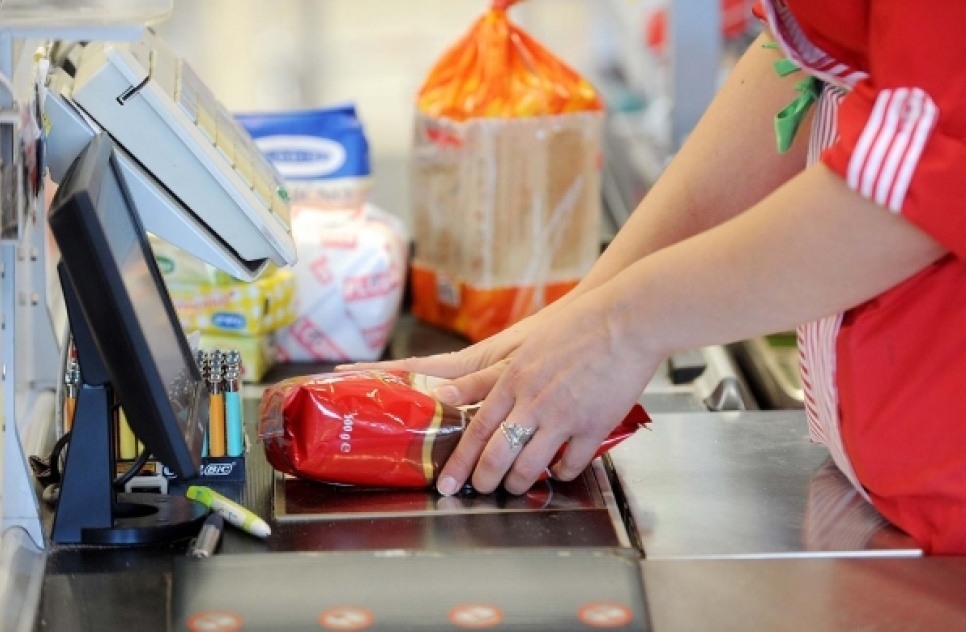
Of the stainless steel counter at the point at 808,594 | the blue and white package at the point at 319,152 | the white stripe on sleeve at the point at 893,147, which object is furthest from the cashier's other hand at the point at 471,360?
the blue and white package at the point at 319,152

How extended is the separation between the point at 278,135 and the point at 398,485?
0.88 meters

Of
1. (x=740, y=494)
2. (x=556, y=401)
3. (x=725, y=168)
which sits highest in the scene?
(x=725, y=168)

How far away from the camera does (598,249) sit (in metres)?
2.20

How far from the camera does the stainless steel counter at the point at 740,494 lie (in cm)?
111

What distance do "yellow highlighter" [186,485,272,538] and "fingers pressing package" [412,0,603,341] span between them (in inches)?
36.5

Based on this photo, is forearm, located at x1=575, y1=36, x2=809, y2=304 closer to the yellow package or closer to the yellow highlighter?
the yellow highlighter

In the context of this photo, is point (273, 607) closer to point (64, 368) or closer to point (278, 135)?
point (64, 368)

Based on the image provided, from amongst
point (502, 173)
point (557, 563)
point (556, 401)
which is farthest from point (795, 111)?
point (502, 173)

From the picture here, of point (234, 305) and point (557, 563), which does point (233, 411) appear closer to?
point (557, 563)

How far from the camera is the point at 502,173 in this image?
2.00 meters

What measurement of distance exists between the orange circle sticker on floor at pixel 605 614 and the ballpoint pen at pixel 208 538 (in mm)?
286

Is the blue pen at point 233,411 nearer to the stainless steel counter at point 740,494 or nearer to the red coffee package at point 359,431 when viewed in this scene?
the red coffee package at point 359,431

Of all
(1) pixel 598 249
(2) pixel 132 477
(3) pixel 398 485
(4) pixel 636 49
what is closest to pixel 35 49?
(2) pixel 132 477

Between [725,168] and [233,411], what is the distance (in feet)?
1.69
